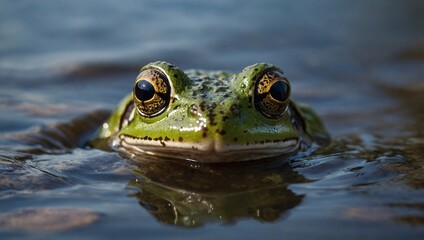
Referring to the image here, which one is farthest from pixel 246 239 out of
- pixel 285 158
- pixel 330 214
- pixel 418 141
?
pixel 418 141

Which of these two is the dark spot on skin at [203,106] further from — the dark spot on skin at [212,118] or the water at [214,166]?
the water at [214,166]

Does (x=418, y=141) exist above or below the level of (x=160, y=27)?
below

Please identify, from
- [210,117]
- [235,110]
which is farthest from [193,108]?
[235,110]

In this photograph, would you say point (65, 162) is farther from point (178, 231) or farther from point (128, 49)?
point (128, 49)

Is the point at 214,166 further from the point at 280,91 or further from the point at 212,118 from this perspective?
the point at 280,91

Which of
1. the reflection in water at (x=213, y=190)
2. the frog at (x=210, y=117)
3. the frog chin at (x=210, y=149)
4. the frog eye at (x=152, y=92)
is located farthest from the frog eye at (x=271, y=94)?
the frog eye at (x=152, y=92)

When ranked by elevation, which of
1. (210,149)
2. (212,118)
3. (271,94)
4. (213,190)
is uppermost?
(271,94)

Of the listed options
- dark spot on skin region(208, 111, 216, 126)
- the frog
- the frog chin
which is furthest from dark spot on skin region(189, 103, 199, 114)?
the frog chin
